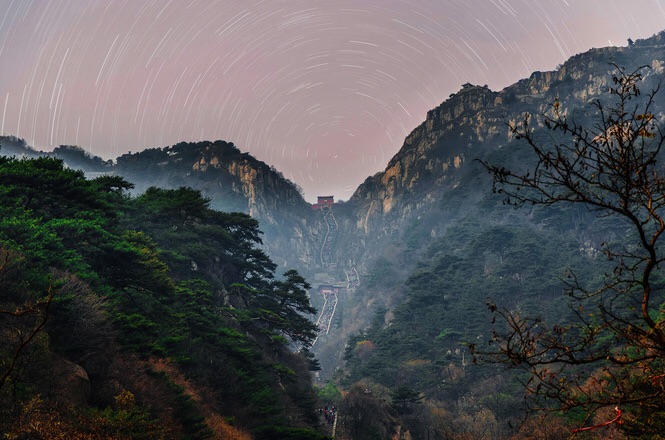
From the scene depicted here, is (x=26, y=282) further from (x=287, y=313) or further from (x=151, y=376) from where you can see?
(x=287, y=313)

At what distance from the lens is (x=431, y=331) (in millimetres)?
50031

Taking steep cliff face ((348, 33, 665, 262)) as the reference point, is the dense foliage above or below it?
below

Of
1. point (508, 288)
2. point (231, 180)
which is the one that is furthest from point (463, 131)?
point (508, 288)

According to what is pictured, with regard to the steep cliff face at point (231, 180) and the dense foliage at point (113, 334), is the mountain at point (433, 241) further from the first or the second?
the dense foliage at point (113, 334)

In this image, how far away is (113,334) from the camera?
1477 cm

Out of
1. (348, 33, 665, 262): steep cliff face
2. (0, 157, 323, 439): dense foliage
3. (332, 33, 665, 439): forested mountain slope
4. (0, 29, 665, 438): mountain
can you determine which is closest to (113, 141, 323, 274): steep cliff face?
(0, 29, 665, 438): mountain

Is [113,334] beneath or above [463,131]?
beneath

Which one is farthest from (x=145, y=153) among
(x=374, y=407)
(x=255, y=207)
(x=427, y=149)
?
(x=374, y=407)

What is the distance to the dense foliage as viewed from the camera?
10.6m

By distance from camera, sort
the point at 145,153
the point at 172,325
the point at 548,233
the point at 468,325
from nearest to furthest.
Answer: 1. the point at 172,325
2. the point at 468,325
3. the point at 548,233
4. the point at 145,153

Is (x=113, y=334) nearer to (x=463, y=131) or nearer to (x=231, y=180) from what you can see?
(x=463, y=131)

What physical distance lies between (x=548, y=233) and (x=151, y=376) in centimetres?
5845

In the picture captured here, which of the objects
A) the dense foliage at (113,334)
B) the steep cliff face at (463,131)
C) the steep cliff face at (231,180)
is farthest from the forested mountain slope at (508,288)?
the steep cliff face at (231,180)

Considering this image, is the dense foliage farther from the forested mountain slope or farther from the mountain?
the mountain
